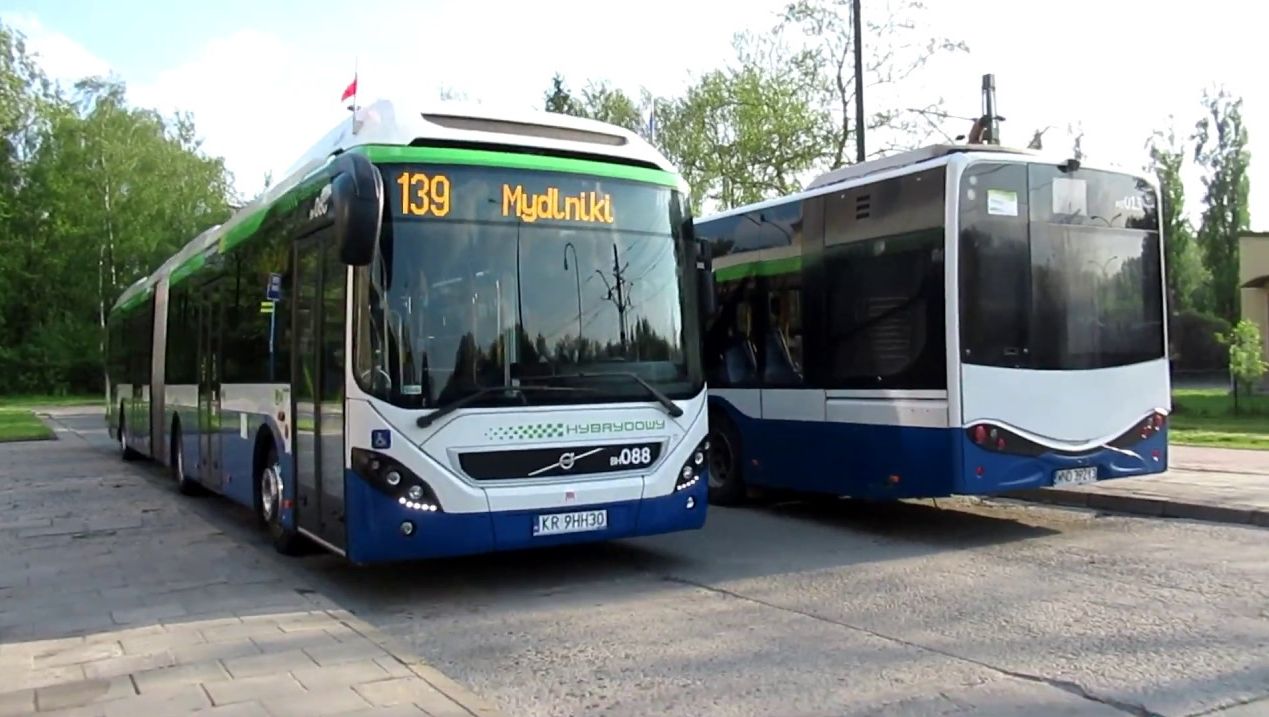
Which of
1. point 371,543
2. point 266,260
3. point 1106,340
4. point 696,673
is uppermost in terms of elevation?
point 266,260

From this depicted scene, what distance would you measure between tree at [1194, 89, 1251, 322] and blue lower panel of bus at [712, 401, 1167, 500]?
197 feet

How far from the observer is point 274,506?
9828mm

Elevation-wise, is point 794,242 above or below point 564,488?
above

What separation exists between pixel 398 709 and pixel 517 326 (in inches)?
128

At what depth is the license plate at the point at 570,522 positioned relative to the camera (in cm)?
786

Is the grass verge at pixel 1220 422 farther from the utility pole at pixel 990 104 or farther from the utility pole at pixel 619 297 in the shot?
the utility pole at pixel 619 297

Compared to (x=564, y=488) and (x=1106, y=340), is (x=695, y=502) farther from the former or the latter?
(x=1106, y=340)

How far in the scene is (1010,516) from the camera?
11.8m

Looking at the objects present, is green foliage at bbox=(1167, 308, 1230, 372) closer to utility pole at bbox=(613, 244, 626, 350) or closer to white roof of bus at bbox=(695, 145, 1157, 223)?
white roof of bus at bbox=(695, 145, 1157, 223)

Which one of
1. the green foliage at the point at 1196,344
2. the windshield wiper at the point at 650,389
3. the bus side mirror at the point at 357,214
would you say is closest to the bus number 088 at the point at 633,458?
the windshield wiper at the point at 650,389

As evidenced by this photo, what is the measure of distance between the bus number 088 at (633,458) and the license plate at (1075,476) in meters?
3.82

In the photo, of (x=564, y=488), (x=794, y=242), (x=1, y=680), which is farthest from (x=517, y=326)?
(x=794, y=242)

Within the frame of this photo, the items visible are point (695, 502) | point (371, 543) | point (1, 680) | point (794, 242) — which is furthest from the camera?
point (794, 242)

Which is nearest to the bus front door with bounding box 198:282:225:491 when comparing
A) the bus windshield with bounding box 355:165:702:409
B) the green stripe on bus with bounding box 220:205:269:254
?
the green stripe on bus with bounding box 220:205:269:254
